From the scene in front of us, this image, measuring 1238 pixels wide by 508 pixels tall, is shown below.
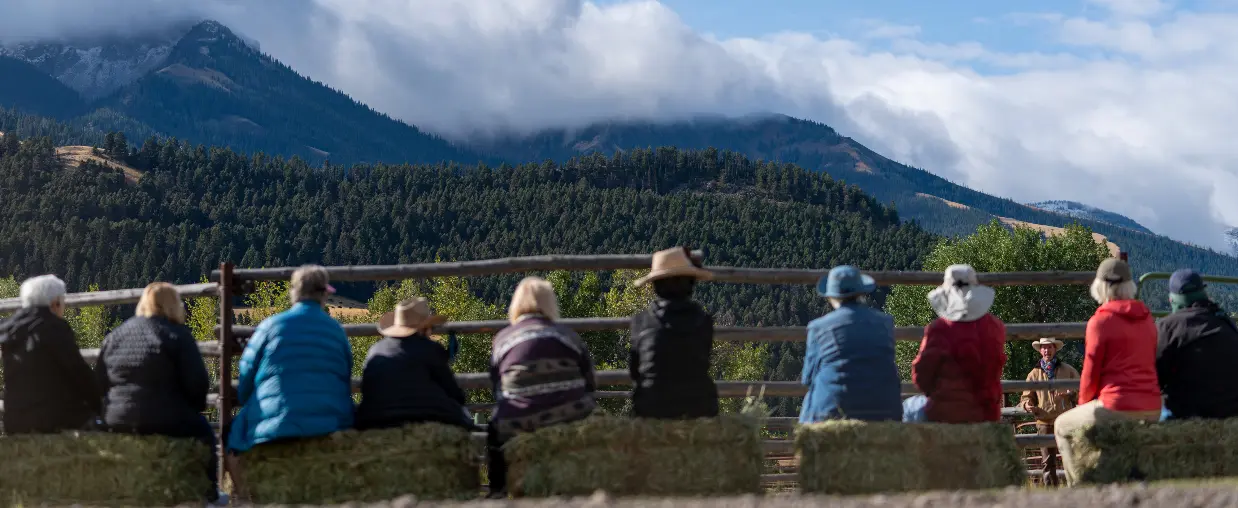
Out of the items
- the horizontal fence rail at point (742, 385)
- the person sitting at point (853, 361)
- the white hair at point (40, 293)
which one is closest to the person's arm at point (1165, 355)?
the horizontal fence rail at point (742, 385)

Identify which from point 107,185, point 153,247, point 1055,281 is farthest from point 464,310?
point 107,185

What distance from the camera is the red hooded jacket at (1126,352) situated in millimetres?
7219

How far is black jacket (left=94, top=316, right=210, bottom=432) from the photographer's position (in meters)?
6.88

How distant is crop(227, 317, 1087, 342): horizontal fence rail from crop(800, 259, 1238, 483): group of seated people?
103cm

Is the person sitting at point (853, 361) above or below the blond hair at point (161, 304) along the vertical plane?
below

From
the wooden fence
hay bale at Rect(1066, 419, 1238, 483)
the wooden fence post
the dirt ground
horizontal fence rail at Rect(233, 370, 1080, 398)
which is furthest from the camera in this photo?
horizontal fence rail at Rect(233, 370, 1080, 398)

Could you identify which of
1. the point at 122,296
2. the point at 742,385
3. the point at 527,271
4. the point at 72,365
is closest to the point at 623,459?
the point at 527,271

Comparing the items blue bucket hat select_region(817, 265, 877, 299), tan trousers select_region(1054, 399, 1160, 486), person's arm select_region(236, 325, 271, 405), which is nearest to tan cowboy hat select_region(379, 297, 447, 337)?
person's arm select_region(236, 325, 271, 405)

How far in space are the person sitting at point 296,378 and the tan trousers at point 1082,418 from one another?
4682mm

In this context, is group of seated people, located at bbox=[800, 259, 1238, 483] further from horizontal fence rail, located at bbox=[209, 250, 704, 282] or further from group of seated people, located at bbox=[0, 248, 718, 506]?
horizontal fence rail, located at bbox=[209, 250, 704, 282]

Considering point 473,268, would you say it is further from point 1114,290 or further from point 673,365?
point 1114,290

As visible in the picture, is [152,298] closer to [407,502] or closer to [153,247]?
[407,502]

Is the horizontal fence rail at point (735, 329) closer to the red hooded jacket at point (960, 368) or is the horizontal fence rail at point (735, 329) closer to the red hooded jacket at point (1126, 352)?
the red hooded jacket at point (960, 368)

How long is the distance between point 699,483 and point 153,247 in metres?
154
